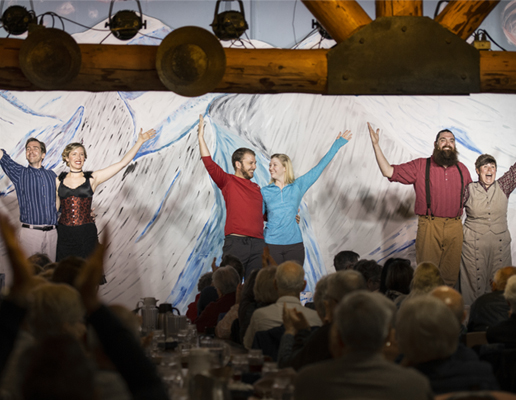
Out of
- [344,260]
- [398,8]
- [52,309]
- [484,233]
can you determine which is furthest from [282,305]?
[484,233]

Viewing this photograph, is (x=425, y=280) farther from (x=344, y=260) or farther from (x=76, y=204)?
(x=76, y=204)

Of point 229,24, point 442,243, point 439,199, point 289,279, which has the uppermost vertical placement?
point 229,24

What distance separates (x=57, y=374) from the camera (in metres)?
1.06

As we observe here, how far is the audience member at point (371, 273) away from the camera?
13.1 ft

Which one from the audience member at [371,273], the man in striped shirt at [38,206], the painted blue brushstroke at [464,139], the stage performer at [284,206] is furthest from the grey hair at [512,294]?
the painted blue brushstroke at [464,139]

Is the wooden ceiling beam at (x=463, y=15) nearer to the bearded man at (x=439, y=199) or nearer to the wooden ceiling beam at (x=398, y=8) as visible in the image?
the wooden ceiling beam at (x=398, y=8)

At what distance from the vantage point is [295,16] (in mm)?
6707

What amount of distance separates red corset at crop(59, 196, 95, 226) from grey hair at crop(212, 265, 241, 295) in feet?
6.96

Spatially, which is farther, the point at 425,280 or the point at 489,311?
the point at 489,311

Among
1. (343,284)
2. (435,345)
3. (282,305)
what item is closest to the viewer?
(435,345)

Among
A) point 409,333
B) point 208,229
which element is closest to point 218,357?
point 409,333

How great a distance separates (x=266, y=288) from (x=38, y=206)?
121 inches

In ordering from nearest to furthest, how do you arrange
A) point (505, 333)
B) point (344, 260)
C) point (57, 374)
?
point (57, 374) → point (505, 333) → point (344, 260)

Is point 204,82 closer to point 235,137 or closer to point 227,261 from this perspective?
point 227,261
